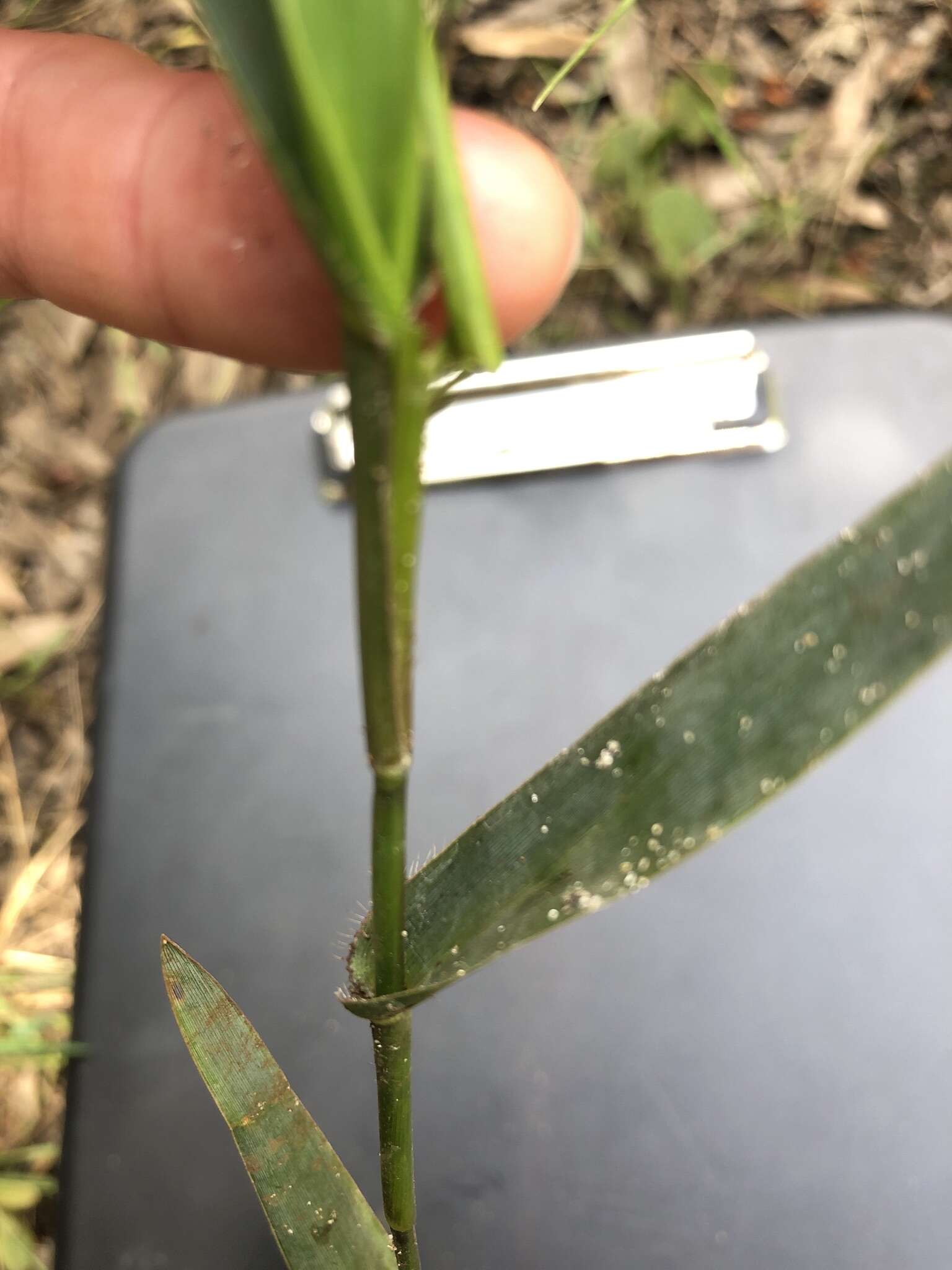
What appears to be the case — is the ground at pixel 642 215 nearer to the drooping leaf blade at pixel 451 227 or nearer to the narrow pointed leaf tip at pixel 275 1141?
the narrow pointed leaf tip at pixel 275 1141

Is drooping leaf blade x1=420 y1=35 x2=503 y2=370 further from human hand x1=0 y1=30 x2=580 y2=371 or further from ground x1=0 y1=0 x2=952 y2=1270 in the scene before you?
ground x1=0 y1=0 x2=952 y2=1270

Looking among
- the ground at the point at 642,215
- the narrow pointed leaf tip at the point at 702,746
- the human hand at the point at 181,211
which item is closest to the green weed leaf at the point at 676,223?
the ground at the point at 642,215

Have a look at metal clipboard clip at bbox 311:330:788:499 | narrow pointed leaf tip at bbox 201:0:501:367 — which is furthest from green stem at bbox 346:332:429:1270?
metal clipboard clip at bbox 311:330:788:499

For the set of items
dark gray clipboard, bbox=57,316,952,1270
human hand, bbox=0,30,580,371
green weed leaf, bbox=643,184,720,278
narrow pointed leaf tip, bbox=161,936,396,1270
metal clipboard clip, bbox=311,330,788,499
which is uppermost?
human hand, bbox=0,30,580,371

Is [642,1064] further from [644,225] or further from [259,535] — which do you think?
[644,225]

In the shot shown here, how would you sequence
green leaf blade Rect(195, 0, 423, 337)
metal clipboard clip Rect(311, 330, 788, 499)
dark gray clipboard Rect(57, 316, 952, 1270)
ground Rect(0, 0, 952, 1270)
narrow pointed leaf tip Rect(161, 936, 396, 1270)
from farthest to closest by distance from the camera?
ground Rect(0, 0, 952, 1270) → metal clipboard clip Rect(311, 330, 788, 499) → dark gray clipboard Rect(57, 316, 952, 1270) → narrow pointed leaf tip Rect(161, 936, 396, 1270) → green leaf blade Rect(195, 0, 423, 337)

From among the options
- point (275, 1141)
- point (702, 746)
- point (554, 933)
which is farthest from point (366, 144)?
point (554, 933)
